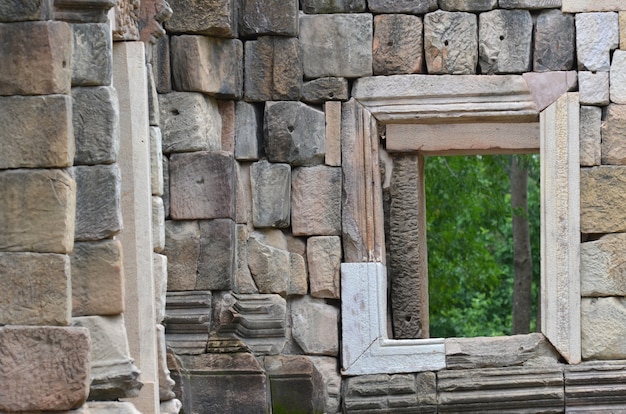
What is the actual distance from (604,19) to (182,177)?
2968mm

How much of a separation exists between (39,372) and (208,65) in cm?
368

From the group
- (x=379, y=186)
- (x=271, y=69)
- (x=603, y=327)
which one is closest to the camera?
(x=603, y=327)

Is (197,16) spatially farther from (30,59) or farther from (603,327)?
(603,327)

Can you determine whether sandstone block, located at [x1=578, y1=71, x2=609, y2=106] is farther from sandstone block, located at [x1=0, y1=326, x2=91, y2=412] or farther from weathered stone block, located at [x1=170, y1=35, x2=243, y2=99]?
sandstone block, located at [x1=0, y1=326, x2=91, y2=412]

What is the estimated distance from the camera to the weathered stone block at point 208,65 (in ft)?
→ 30.3

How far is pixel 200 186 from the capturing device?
30.5 feet

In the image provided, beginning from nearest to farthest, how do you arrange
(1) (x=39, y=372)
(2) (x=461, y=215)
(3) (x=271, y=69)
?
(1) (x=39, y=372)
(3) (x=271, y=69)
(2) (x=461, y=215)

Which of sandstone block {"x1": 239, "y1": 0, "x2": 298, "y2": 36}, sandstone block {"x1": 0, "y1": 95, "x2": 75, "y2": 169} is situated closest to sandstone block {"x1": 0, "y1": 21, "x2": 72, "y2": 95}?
sandstone block {"x1": 0, "y1": 95, "x2": 75, "y2": 169}

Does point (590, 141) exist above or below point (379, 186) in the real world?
above

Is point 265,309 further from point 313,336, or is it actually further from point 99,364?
point 99,364

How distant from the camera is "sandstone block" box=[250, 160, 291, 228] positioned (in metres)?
9.59

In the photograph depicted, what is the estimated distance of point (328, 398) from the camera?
378 inches

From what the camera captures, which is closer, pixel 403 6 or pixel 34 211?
pixel 34 211

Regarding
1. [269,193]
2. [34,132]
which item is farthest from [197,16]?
[34,132]
